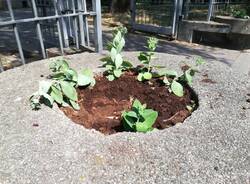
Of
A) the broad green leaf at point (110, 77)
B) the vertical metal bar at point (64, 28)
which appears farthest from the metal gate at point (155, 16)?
the broad green leaf at point (110, 77)

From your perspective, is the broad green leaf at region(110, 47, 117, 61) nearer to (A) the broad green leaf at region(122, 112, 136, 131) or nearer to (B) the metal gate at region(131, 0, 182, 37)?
(A) the broad green leaf at region(122, 112, 136, 131)

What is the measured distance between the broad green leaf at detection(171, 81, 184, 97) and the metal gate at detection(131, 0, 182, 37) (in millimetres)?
5636

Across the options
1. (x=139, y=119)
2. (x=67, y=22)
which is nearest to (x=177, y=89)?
(x=139, y=119)

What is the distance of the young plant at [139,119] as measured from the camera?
2129 millimetres

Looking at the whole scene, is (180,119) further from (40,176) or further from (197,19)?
(197,19)

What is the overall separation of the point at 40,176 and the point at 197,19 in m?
7.53

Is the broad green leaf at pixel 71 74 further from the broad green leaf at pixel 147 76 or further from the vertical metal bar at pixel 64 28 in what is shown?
the vertical metal bar at pixel 64 28

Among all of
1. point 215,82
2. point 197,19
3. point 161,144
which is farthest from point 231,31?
point 161,144

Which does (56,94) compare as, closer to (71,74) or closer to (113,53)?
(71,74)

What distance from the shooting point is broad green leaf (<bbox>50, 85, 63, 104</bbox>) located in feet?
7.73

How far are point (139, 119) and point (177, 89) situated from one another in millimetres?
693

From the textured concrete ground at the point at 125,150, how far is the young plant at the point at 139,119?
97mm

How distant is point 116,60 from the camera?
301cm

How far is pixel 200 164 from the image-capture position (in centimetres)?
176
